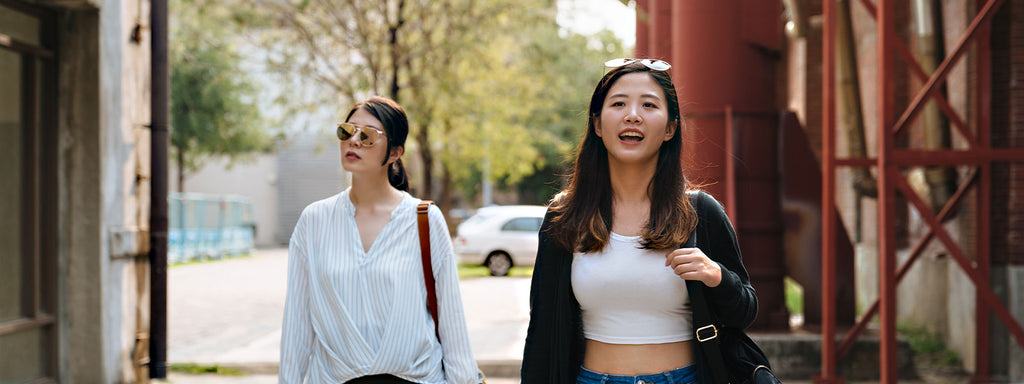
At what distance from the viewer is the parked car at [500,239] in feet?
76.6

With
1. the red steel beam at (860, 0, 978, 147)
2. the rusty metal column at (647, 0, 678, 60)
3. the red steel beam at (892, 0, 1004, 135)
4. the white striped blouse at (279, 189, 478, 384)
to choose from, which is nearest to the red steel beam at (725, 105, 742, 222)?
the rusty metal column at (647, 0, 678, 60)

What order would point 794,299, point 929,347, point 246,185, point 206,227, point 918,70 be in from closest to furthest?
point 918,70, point 929,347, point 794,299, point 206,227, point 246,185

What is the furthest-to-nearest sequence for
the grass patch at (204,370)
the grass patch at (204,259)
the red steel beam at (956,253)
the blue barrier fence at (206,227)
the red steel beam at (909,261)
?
the blue barrier fence at (206,227) < the grass patch at (204,259) < the grass patch at (204,370) < the red steel beam at (909,261) < the red steel beam at (956,253)

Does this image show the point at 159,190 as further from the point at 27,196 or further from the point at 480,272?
the point at 480,272

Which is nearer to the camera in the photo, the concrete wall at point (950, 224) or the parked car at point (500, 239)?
the concrete wall at point (950, 224)

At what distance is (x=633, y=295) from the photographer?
270cm

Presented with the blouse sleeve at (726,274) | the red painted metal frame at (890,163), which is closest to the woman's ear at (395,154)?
the blouse sleeve at (726,274)

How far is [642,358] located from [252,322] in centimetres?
1209

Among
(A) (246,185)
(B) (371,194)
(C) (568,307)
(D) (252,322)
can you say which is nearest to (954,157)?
(B) (371,194)

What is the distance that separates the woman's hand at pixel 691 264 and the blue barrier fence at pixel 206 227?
27.0m

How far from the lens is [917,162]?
7.84 m

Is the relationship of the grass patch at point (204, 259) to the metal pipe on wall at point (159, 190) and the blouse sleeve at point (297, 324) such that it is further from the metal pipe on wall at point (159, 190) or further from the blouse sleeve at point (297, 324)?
the blouse sleeve at point (297, 324)

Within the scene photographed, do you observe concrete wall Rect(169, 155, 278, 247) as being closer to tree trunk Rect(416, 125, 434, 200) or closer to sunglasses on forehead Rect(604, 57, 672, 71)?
tree trunk Rect(416, 125, 434, 200)

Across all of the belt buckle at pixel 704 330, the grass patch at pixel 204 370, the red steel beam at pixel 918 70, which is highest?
the red steel beam at pixel 918 70
